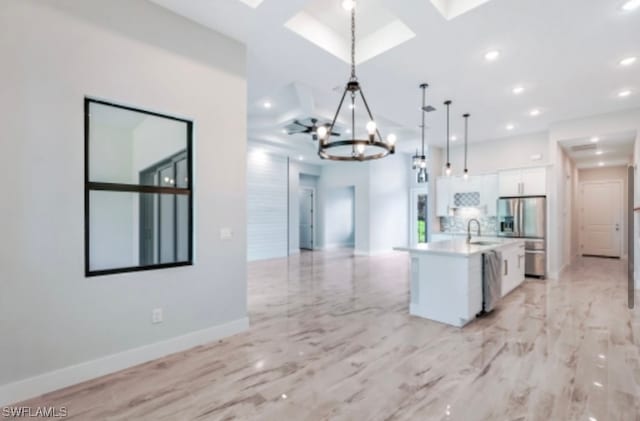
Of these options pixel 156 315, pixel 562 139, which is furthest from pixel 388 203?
pixel 156 315

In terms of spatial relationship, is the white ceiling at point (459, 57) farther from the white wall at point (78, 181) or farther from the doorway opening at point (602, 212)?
the doorway opening at point (602, 212)

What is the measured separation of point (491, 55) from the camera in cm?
365

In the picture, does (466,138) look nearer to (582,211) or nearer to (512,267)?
(512,267)

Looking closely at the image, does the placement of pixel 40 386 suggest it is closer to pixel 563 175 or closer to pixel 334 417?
pixel 334 417

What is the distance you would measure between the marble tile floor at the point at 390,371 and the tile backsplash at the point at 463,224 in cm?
290

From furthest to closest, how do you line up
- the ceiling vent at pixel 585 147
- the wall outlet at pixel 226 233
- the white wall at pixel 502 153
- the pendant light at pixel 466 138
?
the white wall at pixel 502 153 < the ceiling vent at pixel 585 147 < the pendant light at pixel 466 138 < the wall outlet at pixel 226 233

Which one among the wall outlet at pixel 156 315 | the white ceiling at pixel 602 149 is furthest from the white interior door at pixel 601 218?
the wall outlet at pixel 156 315

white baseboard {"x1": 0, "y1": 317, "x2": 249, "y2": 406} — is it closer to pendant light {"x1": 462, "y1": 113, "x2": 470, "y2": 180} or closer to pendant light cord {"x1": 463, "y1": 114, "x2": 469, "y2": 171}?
pendant light {"x1": 462, "y1": 113, "x2": 470, "y2": 180}

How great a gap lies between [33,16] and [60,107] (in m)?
0.65

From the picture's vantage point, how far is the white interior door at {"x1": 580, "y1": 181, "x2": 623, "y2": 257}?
8.98m

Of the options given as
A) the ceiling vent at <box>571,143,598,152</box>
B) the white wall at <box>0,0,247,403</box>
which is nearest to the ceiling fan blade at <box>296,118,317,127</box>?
the white wall at <box>0,0,247,403</box>

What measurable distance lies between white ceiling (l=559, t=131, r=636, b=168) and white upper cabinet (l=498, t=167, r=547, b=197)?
786mm

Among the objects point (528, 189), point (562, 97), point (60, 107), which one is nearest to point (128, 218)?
point (60, 107)

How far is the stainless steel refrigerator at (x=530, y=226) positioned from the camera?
6.17 meters
